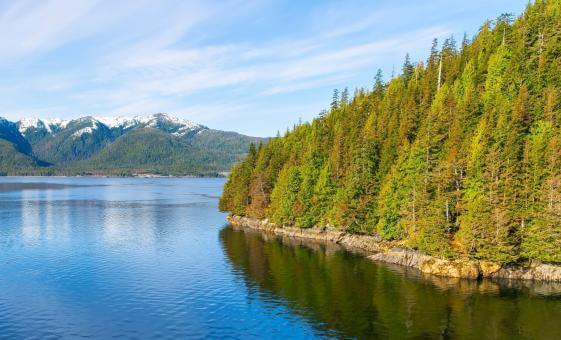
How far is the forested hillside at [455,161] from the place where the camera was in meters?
83.3

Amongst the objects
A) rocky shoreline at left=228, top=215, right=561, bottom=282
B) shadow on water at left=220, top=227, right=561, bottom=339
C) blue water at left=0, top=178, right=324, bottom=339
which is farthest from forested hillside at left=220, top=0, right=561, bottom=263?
blue water at left=0, top=178, right=324, bottom=339

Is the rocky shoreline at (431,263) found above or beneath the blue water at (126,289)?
above

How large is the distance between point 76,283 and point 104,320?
2300 centimetres

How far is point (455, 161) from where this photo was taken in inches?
3666

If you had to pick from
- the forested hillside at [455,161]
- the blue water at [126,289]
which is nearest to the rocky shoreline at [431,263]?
the forested hillside at [455,161]

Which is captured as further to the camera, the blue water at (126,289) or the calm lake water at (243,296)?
the blue water at (126,289)

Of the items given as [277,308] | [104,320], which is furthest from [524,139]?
[104,320]

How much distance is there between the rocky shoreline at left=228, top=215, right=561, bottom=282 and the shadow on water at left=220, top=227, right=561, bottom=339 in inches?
104

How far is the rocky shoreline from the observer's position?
270 ft

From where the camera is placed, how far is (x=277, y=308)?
69.1m

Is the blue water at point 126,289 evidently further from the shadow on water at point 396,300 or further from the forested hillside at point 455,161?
the forested hillside at point 455,161

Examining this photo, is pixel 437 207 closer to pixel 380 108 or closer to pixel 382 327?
pixel 382 327

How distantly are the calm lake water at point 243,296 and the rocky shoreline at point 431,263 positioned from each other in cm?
329

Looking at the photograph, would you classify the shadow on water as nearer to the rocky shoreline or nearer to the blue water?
the rocky shoreline
